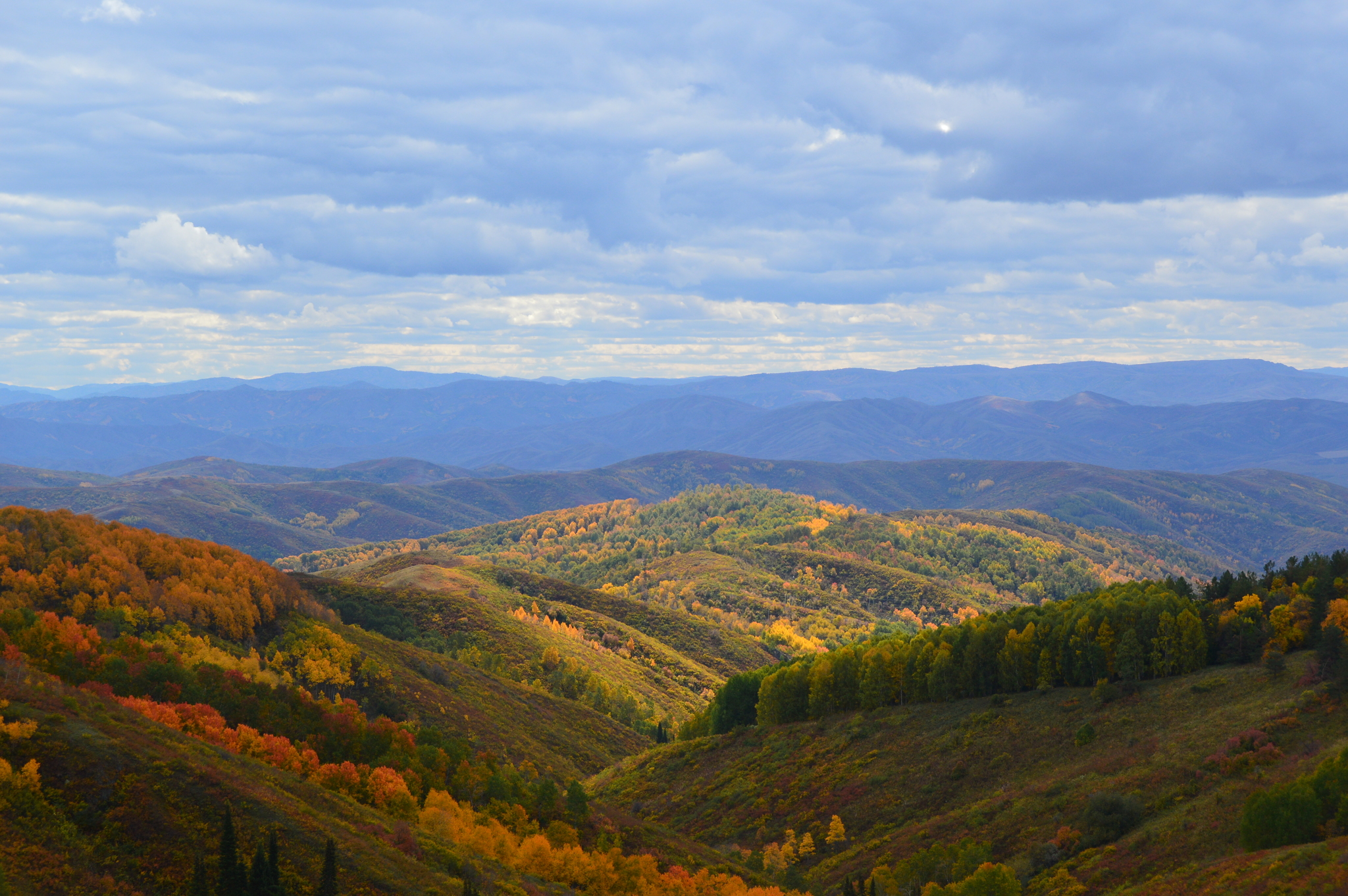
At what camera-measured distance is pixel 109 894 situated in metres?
48.6

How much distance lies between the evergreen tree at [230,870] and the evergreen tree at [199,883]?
25.8 inches

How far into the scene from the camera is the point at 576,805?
311 ft

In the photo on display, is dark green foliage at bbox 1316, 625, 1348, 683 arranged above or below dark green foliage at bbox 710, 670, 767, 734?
above

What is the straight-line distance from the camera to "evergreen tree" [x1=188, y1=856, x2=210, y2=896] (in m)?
51.1

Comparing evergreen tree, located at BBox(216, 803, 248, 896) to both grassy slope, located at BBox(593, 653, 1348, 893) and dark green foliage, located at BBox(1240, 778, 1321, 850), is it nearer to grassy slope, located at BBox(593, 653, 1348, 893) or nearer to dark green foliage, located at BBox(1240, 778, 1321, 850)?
grassy slope, located at BBox(593, 653, 1348, 893)

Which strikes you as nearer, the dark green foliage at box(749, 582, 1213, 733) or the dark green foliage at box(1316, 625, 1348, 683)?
the dark green foliage at box(1316, 625, 1348, 683)

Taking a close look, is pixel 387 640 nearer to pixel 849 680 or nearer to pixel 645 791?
pixel 645 791

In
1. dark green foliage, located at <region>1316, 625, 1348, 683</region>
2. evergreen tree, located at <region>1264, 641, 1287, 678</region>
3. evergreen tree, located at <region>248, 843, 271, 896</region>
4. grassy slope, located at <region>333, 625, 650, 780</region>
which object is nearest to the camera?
evergreen tree, located at <region>248, 843, 271, 896</region>

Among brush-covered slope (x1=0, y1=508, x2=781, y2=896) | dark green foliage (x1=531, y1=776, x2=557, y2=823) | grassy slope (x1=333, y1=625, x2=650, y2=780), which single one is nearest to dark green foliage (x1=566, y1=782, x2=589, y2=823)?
brush-covered slope (x1=0, y1=508, x2=781, y2=896)

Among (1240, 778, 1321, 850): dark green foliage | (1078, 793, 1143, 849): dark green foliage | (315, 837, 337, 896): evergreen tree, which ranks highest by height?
(1240, 778, 1321, 850): dark green foliage

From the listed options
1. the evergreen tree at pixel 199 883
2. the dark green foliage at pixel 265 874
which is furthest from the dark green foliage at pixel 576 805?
the evergreen tree at pixel 199 883

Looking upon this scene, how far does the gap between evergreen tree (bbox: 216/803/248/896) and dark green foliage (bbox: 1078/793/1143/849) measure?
63.4 meters

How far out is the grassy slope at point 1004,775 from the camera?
223ft

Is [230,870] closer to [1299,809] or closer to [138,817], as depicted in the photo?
[138,817]
